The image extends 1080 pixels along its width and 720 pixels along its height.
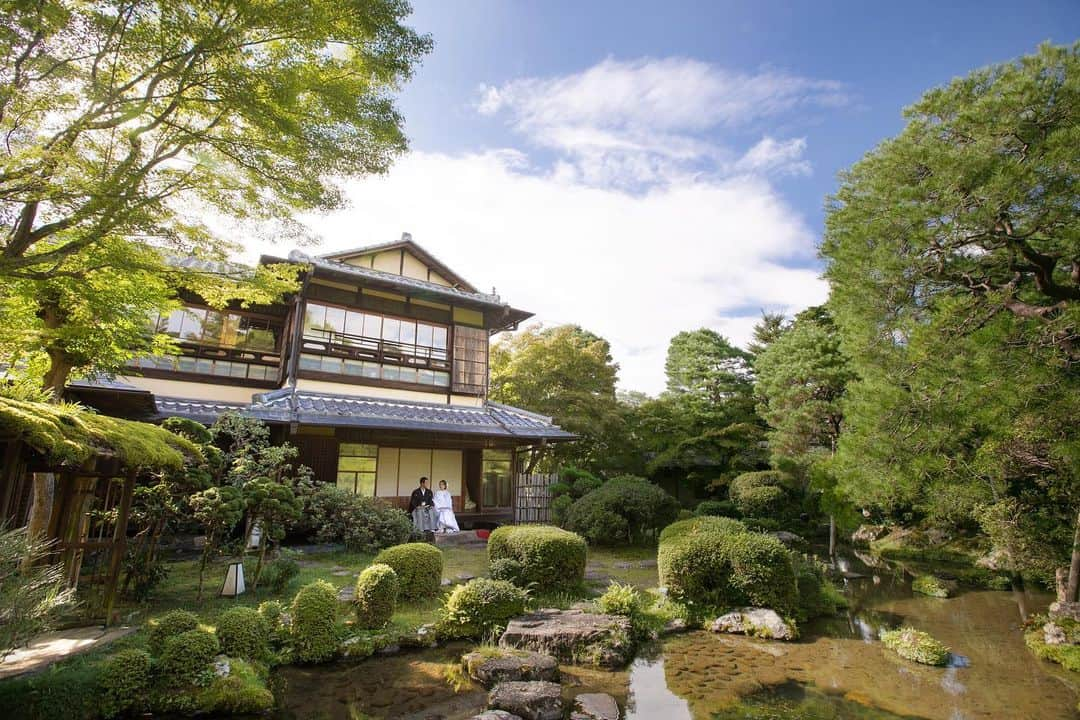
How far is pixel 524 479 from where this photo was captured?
50.9 ft

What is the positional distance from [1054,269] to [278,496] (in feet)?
34.8

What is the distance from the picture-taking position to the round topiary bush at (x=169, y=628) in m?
4.45

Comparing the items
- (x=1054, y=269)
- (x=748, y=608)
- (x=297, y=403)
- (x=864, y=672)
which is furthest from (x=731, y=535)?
(x=297, y=403)

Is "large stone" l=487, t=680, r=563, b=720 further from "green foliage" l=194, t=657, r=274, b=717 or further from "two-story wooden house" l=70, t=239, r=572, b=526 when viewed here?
"two-story wooden house" l=70, t=239, r=572, b=526

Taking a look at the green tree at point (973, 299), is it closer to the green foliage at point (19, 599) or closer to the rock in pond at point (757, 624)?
the rock in pond at point (757, 624)

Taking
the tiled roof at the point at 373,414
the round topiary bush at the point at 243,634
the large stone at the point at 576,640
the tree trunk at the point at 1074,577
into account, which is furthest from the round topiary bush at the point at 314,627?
the tree trunk at the point at 1074,577

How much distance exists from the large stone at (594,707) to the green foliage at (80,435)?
4.79 m

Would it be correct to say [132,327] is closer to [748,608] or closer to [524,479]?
[748,608]

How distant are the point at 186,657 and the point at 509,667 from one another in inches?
108

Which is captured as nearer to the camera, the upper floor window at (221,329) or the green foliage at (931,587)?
the green foliage at (931,587)

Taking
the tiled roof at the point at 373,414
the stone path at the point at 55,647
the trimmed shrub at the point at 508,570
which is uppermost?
the tiled roof at the point at 373,414

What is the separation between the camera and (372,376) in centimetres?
1484

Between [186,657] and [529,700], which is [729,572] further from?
[186,657]

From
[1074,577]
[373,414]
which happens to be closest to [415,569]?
[373,414]
